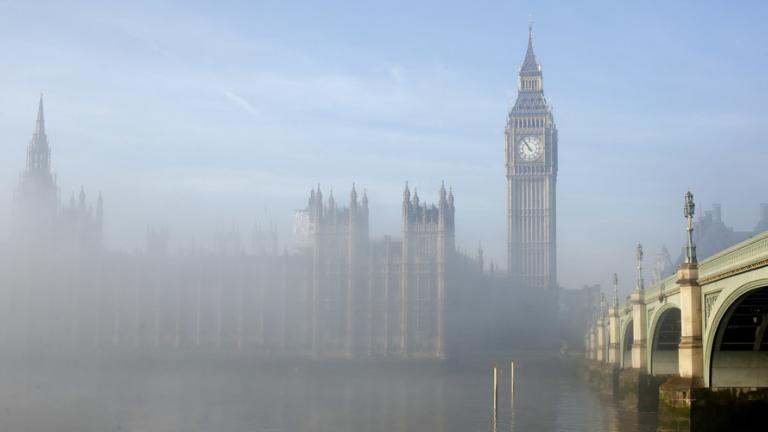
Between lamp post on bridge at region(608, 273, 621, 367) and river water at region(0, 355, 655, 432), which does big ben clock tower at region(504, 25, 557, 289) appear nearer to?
Result: river water at region(0, 355, 655, 432)

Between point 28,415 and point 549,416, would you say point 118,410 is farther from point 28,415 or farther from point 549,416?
point 549,416

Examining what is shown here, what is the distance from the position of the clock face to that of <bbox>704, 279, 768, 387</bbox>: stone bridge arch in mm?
142729

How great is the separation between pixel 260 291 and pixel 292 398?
4265cm

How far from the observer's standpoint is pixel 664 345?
58.4 m

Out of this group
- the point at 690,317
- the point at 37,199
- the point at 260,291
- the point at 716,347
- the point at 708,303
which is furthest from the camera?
the point at 37,199

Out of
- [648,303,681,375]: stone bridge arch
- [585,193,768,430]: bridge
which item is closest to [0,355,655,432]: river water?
[648,303,681,375]: stone bridge arch

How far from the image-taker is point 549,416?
64.6 meters

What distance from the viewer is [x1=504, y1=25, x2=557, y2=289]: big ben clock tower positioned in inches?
7023

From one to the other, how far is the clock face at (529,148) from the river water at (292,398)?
6562cm

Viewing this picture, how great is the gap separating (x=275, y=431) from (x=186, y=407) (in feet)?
51.9

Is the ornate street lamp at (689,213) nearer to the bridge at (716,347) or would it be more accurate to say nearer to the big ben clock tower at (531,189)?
the bridge at (716,347)

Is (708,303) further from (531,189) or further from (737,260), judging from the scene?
(531,189)

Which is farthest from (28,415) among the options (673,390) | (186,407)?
(673,390)

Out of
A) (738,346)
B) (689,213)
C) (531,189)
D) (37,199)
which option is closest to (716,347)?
(738,346)
